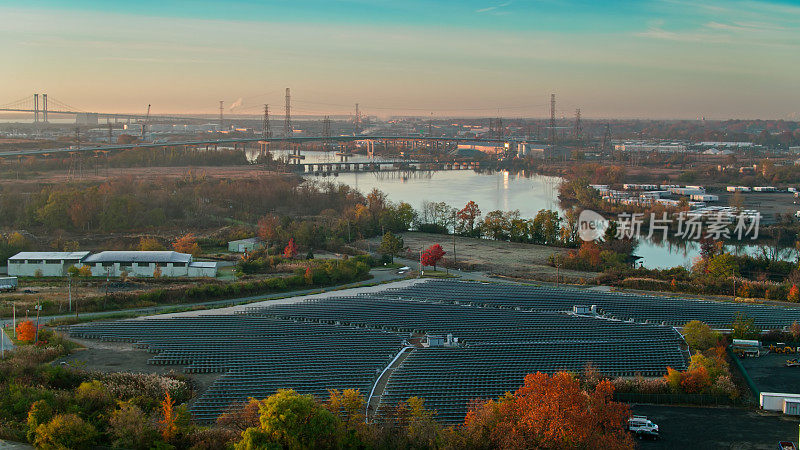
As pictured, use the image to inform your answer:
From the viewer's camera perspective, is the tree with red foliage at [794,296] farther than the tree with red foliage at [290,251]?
No

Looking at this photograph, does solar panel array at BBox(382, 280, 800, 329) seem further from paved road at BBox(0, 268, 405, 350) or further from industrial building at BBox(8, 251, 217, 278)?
industrial building at BBox(8, 251, 217, 278)

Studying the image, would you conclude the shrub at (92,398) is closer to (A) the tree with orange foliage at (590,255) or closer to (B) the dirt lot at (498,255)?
(B) the dirt lot at (498,255)

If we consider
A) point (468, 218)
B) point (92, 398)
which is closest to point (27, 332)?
point (92, 398)

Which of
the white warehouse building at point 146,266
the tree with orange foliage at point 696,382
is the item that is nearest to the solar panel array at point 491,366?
the tree with orange foliage at point 696,382

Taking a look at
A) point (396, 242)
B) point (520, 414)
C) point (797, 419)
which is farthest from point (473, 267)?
point (520, 414)

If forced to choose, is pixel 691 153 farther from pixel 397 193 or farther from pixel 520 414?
pixel 520 414

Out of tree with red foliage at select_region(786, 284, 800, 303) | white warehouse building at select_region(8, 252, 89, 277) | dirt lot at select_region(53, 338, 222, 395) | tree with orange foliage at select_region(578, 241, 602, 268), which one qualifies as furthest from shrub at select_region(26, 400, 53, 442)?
tree with orange foliage at select_region(578, 241, 602, 268)
